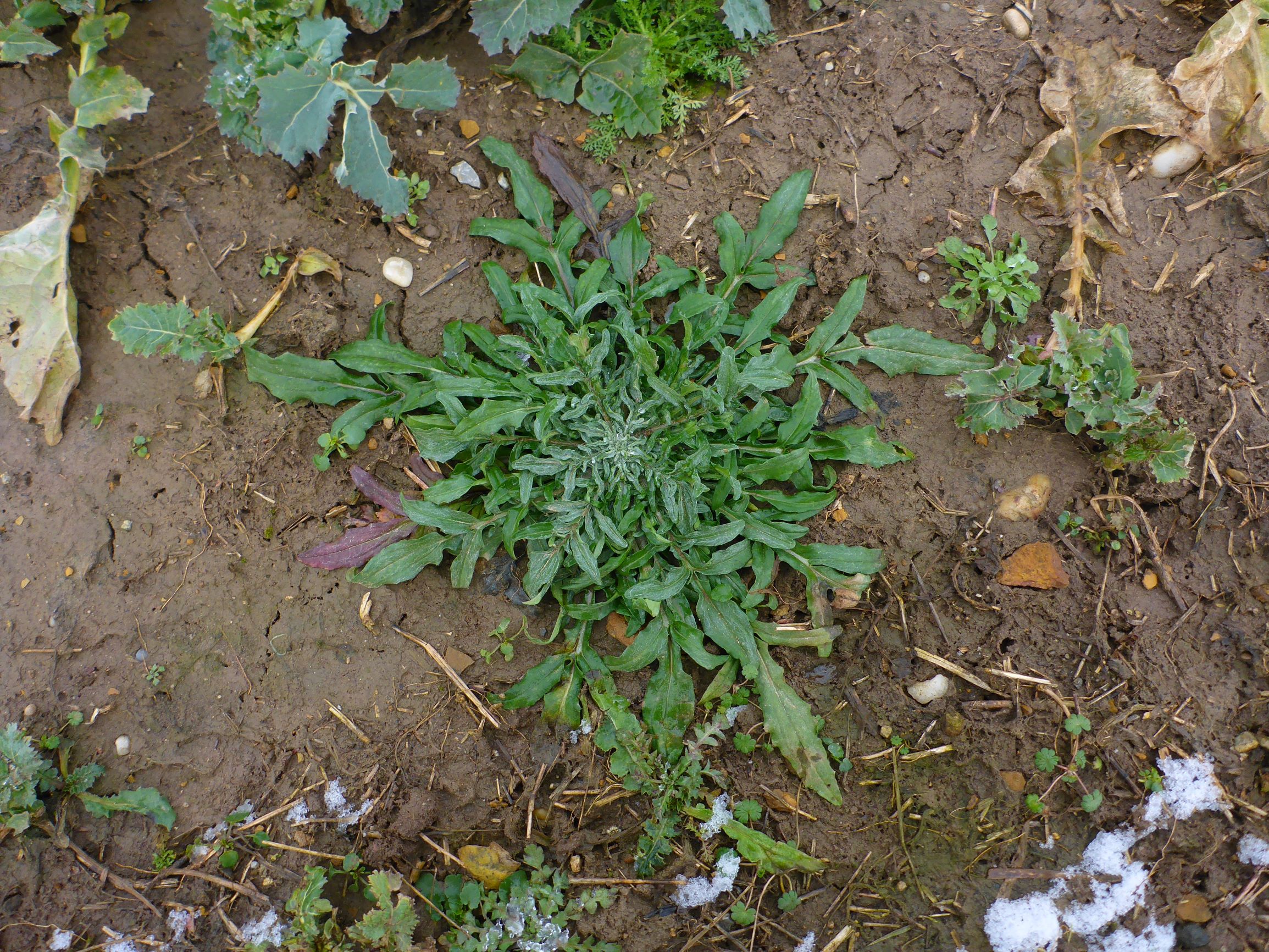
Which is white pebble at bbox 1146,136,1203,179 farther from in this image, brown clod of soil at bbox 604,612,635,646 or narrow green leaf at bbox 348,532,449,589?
narrow green leaf at bbox 348,532,449,589

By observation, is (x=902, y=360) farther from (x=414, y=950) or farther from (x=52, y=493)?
(x=52, y=493)

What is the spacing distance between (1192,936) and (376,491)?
11.4 feet

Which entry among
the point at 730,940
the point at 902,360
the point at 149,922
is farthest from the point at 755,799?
the point at 149,922

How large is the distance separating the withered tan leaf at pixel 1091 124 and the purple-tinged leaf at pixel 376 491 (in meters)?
2.93

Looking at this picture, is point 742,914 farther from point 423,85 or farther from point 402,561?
point 423,85

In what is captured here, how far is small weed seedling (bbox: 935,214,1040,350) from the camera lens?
3051 mm

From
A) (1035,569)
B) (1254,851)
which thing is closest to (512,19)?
(1035,569)

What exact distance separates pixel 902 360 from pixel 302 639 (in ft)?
8.98

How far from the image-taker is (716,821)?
301 cm

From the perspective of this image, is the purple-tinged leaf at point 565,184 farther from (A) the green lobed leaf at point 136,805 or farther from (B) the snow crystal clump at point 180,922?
(B) the snow crystal clump at point 180,922

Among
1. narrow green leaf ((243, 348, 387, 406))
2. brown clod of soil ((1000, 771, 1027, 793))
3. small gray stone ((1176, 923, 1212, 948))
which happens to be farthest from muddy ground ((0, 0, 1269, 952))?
small gray stone ((1176, 923, 1212, 948))

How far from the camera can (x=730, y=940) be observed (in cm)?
289

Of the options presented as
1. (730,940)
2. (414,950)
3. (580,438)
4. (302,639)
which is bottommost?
(730,940)

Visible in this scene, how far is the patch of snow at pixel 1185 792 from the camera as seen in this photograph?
2.73m
